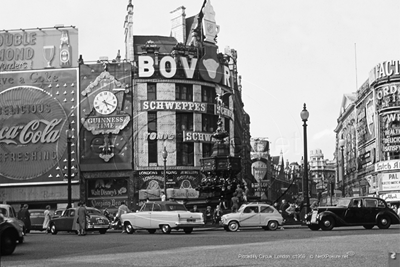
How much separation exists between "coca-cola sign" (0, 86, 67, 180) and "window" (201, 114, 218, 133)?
1353cm

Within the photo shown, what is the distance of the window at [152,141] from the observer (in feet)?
219

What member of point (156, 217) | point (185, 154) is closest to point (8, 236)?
point (156, 217)

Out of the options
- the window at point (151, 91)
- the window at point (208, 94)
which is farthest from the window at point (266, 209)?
the window at point (208, 94)

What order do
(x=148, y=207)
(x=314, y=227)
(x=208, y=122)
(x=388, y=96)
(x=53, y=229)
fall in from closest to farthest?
(x=314, y=227) → (x=148, y=207) → (x=53, y=229) → (x=208, y=122) → (x=388, y=96)

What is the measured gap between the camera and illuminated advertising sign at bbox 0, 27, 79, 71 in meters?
68.6

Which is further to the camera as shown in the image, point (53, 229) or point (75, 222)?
point (53, 229)

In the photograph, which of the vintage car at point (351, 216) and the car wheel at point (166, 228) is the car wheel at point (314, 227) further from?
the car wheel at point (166, 228)

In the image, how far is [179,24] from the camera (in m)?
74.9

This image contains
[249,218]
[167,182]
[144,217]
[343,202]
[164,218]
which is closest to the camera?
[164,218]

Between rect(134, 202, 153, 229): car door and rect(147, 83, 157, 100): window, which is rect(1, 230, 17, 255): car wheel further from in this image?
rect(147, 83, 157, 100): window

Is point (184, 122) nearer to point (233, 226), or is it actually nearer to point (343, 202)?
point (233, 226)

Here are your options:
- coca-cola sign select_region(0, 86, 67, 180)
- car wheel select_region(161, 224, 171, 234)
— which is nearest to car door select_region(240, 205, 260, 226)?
car wheel select_region(161, 224, 171, 234)

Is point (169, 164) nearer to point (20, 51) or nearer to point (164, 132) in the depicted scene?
point (164, 132)

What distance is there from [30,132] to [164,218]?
41.5 meters
